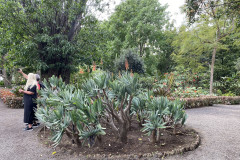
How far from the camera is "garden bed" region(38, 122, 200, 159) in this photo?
268 cm

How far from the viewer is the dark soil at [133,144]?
2.84 meters

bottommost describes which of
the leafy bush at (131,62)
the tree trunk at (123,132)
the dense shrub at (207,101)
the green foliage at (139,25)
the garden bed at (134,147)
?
the garden bed at (134,147)

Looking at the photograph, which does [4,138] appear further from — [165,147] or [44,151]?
[165,147]

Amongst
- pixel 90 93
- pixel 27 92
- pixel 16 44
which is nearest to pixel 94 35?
pixel 16 44

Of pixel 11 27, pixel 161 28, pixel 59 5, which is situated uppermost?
pixel 161 28

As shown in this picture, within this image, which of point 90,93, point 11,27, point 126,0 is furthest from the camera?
point 126,0

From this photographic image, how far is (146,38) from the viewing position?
63.3 ft

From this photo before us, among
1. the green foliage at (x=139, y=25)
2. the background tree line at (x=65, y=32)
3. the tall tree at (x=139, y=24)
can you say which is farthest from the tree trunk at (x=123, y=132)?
the tall tree at (x=139, y=24)

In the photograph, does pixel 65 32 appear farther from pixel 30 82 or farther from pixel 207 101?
pixel 207 101

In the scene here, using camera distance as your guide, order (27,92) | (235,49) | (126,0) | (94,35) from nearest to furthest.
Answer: (27,92), (94,35), (235,49), (126,0)

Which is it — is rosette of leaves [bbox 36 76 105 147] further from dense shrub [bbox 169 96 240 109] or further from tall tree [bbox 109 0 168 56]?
tall tree [bbox 109 0 168 56]

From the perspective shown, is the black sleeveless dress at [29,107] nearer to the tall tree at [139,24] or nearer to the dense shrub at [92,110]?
the dense shrub at [92,110]

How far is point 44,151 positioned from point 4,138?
1456mm

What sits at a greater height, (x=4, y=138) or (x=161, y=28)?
(x=161, y=28)
